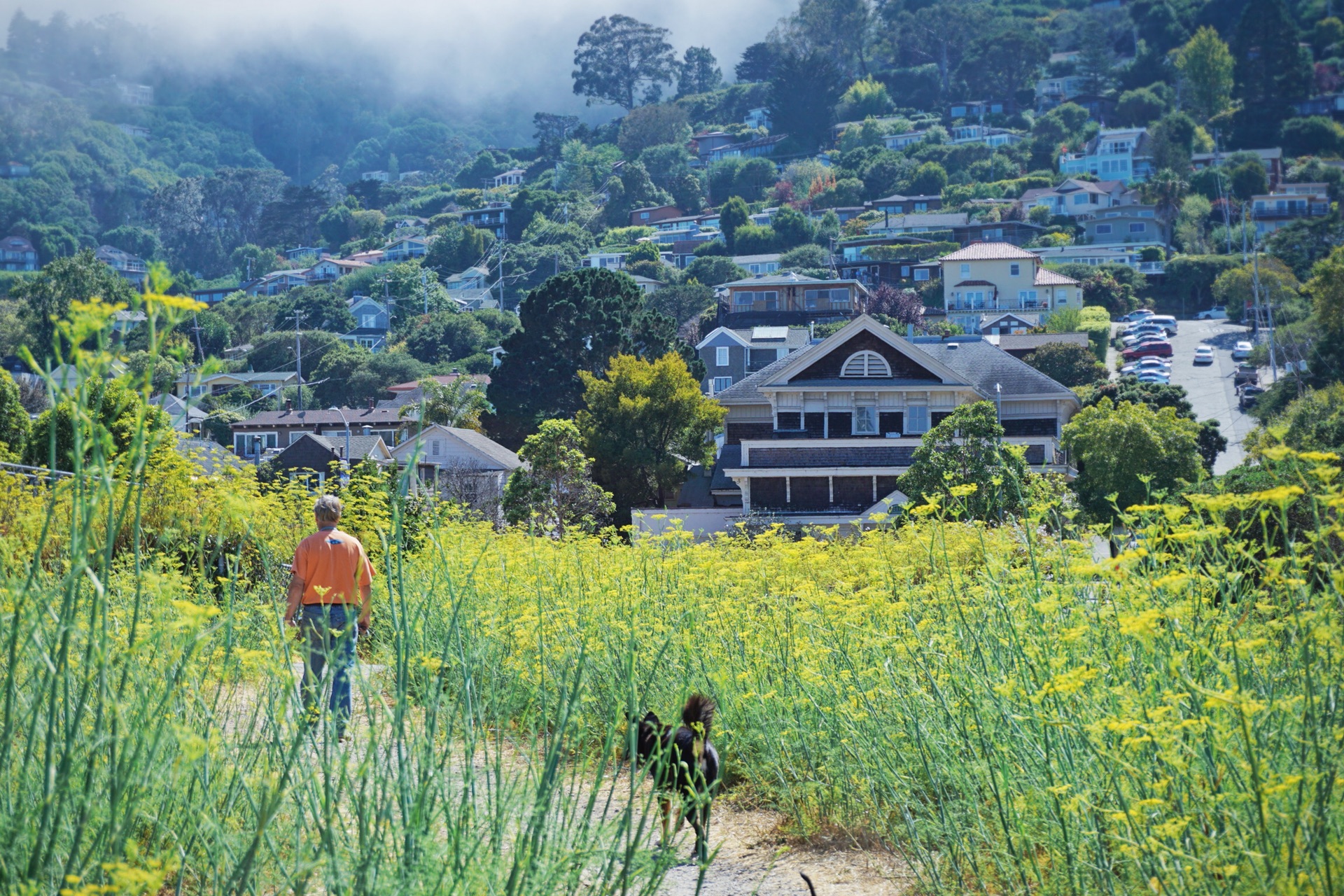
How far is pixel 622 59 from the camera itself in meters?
162

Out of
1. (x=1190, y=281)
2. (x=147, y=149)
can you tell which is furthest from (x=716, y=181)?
(x=147, y=149)

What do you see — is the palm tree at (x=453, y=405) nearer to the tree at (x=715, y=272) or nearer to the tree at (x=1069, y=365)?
the tree at (x=1069, y=365)

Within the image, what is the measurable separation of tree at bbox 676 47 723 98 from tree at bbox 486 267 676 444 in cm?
12446

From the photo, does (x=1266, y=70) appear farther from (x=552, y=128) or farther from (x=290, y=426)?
(x=290, y=426)

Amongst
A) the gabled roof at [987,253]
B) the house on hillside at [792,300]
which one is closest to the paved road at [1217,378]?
the gabled roof at [987,253]

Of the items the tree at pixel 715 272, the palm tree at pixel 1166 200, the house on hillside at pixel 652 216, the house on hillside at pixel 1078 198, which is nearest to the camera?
the tree at pixel 715 272

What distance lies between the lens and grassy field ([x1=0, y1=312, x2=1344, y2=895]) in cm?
269

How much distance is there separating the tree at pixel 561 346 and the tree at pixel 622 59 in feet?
406

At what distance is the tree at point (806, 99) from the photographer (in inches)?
5059

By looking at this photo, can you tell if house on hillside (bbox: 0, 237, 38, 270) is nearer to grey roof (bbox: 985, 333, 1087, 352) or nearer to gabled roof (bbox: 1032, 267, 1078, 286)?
gabled roof (bbox: 1032, 267, 1078, 286)

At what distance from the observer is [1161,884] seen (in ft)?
9.36

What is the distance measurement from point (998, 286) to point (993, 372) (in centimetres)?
4105

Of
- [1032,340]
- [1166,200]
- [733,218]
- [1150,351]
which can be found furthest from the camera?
[733,218]

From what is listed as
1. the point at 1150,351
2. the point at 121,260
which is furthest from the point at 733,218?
the point at 121,260
